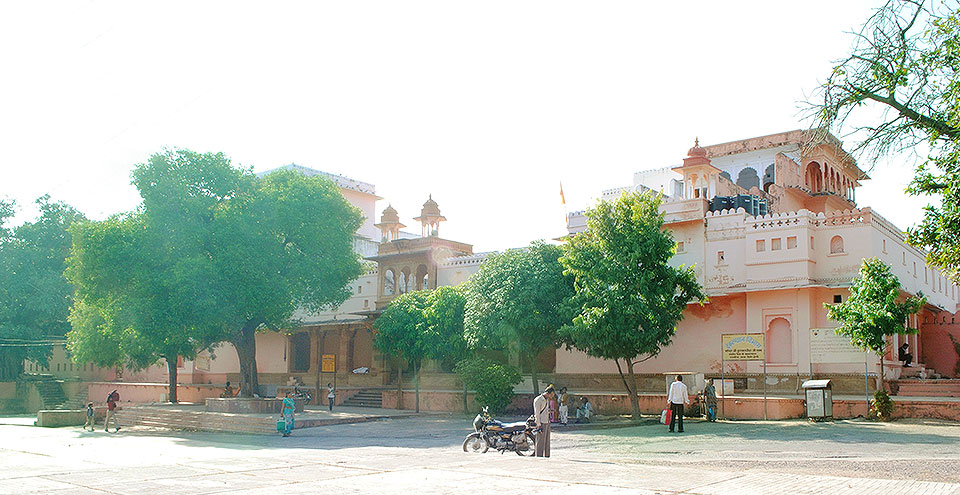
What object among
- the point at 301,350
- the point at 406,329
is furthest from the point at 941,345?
the point at 301,350

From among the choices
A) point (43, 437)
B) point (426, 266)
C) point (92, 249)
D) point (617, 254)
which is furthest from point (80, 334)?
point (617, 254)

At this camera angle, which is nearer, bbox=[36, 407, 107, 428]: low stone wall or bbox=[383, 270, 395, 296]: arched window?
bbox=[36, 407, 107, 428]: low stone wall

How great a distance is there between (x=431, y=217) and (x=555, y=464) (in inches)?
1171

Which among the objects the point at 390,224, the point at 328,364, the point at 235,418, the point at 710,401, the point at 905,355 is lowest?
the point at 235,418

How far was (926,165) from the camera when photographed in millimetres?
11094

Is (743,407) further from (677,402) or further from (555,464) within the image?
(555,464)

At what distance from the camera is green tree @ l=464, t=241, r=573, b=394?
2862 centimetres

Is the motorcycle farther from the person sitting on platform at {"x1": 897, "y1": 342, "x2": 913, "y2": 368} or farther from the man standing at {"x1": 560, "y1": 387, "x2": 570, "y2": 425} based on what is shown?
the person sitting on platform at {"x1": 897, "y1": 342, "x2": 913, "y2": 368}

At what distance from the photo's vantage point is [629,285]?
83.5 feet

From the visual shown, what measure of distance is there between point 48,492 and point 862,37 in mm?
12506

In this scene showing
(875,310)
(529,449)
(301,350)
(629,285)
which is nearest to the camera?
(529,449)

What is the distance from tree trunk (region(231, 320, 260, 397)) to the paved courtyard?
11294 millimetres

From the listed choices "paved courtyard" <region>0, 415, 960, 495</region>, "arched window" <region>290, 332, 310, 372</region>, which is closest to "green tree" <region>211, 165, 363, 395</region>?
"paved courtyard" <region>0, 415, 960, 495</region>

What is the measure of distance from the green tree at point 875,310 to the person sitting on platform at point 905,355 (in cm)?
574
